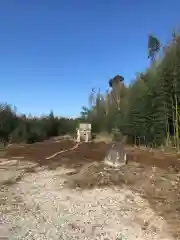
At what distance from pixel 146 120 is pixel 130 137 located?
2.51 m

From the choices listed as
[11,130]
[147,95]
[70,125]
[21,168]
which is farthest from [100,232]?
[70,125]

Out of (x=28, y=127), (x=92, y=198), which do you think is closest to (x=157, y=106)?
(x=92, y=198)

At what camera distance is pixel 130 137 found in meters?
16.6

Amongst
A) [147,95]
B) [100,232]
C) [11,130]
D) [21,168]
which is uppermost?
[147,95]

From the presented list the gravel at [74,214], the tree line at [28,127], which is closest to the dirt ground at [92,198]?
the gravel at [74,214]

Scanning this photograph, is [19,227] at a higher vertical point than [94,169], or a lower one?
→ lower

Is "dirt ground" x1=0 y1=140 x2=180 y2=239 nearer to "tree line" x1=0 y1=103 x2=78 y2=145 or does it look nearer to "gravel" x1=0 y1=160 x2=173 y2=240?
"gravel" x1=0 y1=160 x2=173 y2=240

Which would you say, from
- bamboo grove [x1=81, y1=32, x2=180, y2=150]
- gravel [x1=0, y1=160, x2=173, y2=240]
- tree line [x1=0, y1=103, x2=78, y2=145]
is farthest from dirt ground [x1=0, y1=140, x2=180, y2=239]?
tree line [x1=0, y1=103, x2=78, y2=145]

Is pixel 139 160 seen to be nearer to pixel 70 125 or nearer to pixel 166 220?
pixel 166 220

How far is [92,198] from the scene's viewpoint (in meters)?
6.12

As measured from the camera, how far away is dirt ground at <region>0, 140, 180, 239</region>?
15.4ft

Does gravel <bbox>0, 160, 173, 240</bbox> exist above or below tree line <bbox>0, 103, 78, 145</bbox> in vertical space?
below

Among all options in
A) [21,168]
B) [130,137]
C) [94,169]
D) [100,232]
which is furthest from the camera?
[130,137]

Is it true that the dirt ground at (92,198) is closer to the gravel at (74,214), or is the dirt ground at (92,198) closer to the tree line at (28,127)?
the gravel at (74,214)
